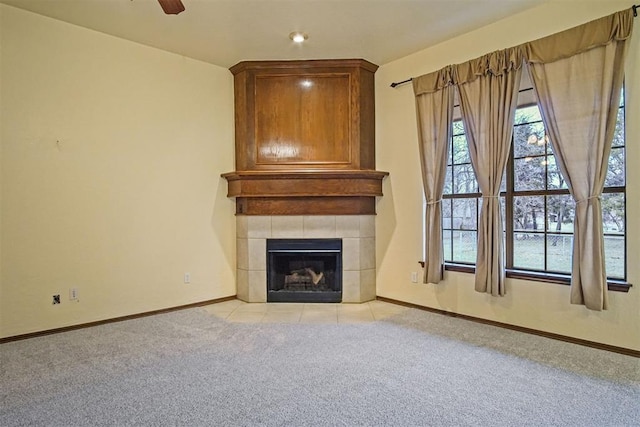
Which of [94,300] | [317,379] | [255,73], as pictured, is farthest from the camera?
[255,73]

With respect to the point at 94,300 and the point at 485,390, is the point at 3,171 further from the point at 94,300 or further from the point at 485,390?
the point at 485,390

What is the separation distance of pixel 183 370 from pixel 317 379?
0.95m

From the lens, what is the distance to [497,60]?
3.42m

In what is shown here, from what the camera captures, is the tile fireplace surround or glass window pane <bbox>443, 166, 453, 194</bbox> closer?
glass window pane <bbox>443, 166, 453, 194</bbox>

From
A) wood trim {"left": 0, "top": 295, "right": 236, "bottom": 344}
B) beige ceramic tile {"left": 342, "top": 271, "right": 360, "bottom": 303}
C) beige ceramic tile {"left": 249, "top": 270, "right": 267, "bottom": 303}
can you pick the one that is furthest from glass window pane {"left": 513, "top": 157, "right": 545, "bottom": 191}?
wood trim {"left": 0, "top": 295, "right": 236, "bottom": 344}

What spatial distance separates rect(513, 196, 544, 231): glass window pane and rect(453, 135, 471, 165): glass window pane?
68cm

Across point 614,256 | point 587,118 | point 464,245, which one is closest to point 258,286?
point 464,245

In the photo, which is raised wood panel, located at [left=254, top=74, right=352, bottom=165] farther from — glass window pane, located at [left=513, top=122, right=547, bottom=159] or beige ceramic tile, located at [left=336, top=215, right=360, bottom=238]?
glass window pane, located at [left=513, top=122, right=547, bottom=159]

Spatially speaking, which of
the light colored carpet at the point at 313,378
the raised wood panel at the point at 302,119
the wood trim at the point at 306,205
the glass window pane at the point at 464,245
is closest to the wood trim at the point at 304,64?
the raised wood panel at the point at 302,119

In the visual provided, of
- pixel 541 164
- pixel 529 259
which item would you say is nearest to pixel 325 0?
pixel 541 164

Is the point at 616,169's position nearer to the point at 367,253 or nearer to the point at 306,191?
the point at 367,253

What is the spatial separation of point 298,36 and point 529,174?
2587mm

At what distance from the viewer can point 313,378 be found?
8.15 ft

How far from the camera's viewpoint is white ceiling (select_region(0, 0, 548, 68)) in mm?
3195
